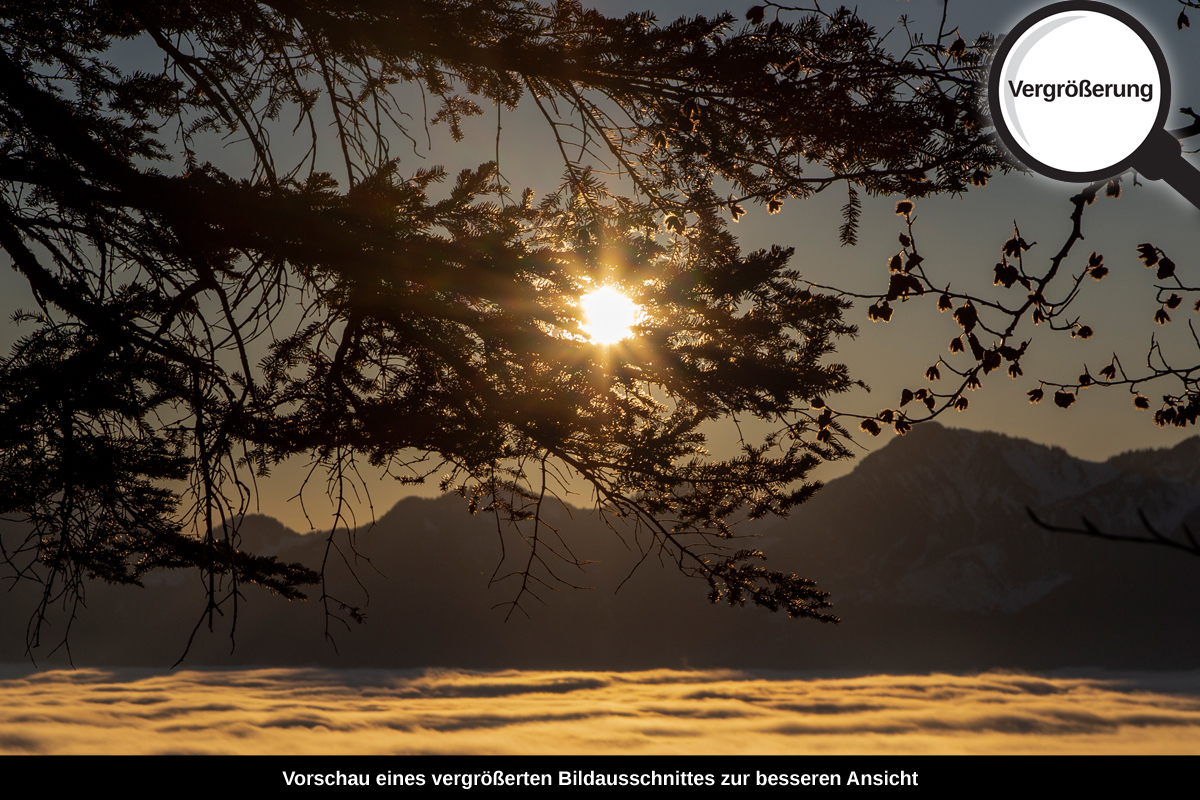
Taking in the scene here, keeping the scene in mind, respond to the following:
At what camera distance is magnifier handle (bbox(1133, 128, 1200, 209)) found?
9.31 feet

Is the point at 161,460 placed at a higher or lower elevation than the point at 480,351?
lower

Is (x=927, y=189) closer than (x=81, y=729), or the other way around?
(x=927, y=189)

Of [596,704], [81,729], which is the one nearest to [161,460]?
[81,729]

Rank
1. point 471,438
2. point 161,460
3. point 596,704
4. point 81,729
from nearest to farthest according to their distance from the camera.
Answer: point 471,438
point 161,460
point 81,729
point 596,704

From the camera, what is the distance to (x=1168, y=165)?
2.88 m

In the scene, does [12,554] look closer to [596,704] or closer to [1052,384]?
[1052,384]

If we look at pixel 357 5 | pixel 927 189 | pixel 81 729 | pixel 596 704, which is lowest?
pixel 596 704

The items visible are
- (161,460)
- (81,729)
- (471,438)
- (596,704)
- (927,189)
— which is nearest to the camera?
(927,189)

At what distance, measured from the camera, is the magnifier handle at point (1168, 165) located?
2.84 metres

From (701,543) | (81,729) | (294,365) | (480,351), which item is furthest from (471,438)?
(81,729)

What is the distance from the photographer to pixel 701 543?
5207 millimetres

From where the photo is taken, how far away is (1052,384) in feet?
13.8
